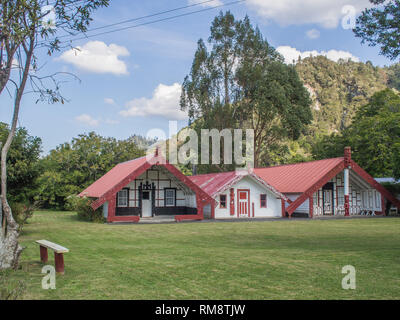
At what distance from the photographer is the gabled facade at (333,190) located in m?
30.8

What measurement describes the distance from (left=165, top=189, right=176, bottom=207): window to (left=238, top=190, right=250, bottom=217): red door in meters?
4.90

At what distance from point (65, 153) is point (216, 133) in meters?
16.1

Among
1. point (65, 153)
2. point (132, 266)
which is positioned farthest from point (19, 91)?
point (65, 153)

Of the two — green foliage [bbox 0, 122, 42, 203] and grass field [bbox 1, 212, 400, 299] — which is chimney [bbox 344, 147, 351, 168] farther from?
green foliage [bbox 0, 122, 42, 203]

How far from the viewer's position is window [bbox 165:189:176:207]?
101ft

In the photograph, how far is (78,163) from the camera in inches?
1690

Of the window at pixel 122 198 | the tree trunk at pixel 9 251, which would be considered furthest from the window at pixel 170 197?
the tree trunk at pixel 9 251

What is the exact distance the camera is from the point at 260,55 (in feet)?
150

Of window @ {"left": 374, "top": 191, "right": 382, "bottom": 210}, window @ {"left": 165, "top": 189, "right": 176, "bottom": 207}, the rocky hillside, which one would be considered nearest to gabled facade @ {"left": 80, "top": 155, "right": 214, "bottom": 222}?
window @ {"left": 165, "top": 189, "right": 176, "bottom": 207}

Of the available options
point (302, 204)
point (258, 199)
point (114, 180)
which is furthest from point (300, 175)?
point (114, 180)

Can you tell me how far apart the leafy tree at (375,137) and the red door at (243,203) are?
12.4 metres

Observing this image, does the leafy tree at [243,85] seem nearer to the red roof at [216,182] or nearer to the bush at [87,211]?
the red roof at [216,182]

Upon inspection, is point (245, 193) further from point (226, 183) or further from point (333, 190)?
point (333, 190)
